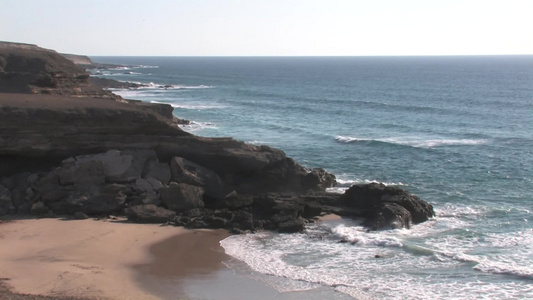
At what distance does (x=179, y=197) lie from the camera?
2603 cm

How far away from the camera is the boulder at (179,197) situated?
26.0 m

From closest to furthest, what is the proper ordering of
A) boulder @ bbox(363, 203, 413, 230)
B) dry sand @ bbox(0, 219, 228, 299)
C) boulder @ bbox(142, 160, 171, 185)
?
dry sand @ bbox(0, 219, 228, 299), boulder @ bbox(363, 203, 413, 230), boulder @ bbox(142, 160, 171, 185)

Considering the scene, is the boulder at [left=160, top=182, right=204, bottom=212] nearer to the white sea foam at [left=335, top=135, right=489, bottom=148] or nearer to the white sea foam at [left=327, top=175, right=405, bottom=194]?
the white sea foam at [left=327, top=175, right=405, bottom=194]

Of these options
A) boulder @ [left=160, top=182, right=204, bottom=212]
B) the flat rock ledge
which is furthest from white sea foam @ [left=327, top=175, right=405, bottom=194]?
boulder @ [left=160, top=182, right=204, bottom=212]

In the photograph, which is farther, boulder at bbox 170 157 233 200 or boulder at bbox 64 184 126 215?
boulder at bbox 170 157 233 200

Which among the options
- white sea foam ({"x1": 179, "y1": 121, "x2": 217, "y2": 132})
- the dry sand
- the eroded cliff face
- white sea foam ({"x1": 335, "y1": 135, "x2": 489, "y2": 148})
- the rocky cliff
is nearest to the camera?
the dry sand

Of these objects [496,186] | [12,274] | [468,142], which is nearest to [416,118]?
[468,142]

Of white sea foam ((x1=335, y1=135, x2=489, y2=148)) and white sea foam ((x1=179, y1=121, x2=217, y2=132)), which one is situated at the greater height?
white sea foam ((x1=335, y1=135, x2=489, y2=148))

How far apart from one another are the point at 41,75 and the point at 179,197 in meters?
11.6

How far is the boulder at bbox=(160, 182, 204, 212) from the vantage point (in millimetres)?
26016

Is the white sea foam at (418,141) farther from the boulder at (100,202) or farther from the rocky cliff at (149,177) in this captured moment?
the boulder at (100,202)

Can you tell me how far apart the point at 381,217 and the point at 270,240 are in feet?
17.0

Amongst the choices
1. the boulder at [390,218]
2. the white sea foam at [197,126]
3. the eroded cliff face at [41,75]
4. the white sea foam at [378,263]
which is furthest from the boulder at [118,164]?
the white sea foam at [197,126]

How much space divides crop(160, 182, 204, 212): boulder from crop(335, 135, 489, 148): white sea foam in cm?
2351
